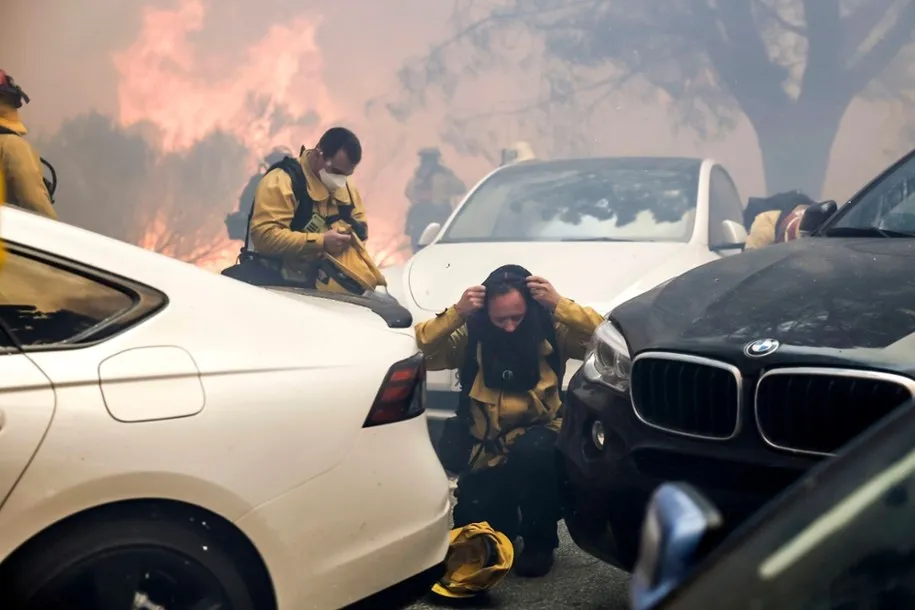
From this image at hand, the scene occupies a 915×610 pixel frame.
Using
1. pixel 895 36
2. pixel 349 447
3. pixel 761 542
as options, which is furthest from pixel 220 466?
pixel 895 36

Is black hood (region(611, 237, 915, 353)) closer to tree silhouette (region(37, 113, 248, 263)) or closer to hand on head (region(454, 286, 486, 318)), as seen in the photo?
hand on head (region(454, 286, 486, 318))

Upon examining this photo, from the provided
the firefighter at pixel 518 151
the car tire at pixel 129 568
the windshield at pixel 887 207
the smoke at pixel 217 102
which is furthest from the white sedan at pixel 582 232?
the firefighter at pixel 518 151

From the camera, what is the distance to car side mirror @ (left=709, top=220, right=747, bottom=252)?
4828 mm

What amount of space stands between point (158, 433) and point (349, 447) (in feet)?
1.53

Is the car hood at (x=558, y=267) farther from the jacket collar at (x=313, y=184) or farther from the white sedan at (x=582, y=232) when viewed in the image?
the jacket collar at (x=313, y=184)

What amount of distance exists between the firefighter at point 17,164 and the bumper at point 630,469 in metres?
2.82

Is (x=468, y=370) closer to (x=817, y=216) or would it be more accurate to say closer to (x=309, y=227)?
(x=309, y=227)

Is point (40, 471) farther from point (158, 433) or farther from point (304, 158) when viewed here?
point (304, 158)

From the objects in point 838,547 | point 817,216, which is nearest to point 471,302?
point 817,216

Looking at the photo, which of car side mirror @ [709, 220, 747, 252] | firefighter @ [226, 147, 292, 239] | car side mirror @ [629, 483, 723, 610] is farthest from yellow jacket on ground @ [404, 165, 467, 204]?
car side mirror @ [629, 483, 723, 610]

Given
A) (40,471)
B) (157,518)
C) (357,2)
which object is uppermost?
(357,2)

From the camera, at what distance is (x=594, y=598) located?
10.7 feet

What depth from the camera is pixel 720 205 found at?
537 centimetres

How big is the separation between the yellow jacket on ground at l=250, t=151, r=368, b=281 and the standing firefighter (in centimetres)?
464
